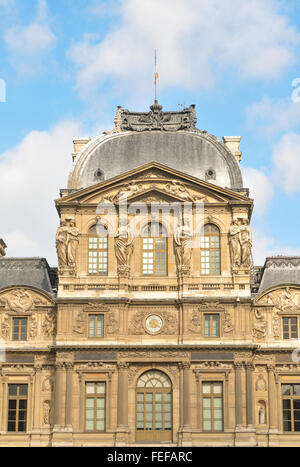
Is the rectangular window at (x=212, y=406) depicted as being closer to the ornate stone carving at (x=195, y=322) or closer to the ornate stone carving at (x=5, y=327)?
the ornate stone carving at (x=195, y=322)

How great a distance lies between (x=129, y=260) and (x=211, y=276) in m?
5.11

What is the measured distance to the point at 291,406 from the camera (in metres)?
66.2

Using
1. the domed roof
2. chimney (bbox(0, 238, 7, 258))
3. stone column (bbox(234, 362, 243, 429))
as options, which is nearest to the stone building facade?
stone column (bbox(234, 362, 243, 429))

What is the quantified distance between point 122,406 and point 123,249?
949 centimetres

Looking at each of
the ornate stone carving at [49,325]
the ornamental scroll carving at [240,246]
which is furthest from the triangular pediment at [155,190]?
the ornate stone carving at [49,325]

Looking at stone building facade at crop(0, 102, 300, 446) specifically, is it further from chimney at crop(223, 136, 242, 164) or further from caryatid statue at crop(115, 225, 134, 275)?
chimney at crop(223, 136, 242, 164)

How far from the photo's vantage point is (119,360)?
66.0m

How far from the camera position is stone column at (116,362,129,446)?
213 ft

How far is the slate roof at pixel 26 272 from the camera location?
70375 millimetres

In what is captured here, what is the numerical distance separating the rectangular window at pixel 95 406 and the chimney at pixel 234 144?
1825 cm

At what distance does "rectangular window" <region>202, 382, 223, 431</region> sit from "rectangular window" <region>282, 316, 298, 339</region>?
5.17 metres

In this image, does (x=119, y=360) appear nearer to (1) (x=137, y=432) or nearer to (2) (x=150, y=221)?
(1) (x=137, y=432)
